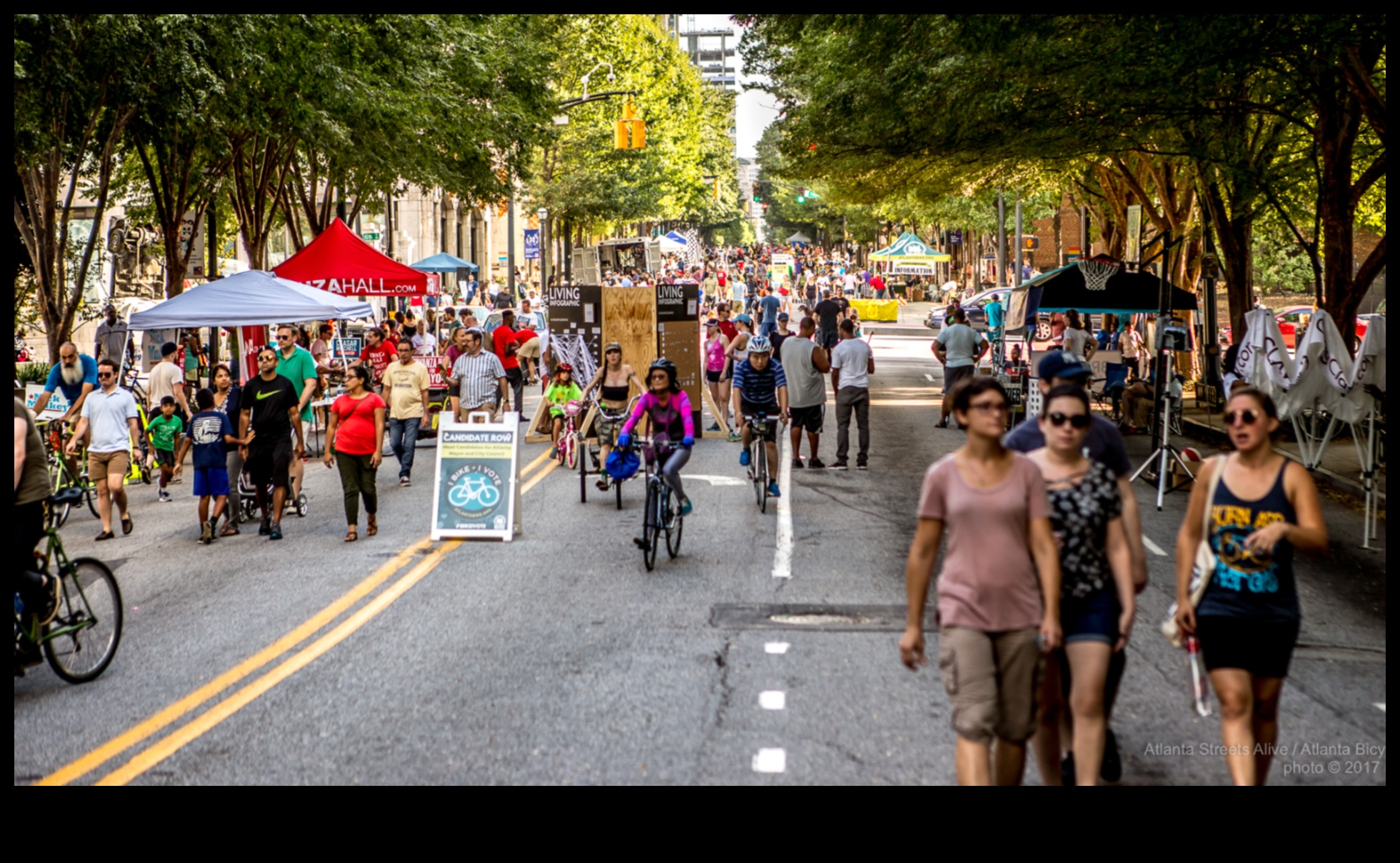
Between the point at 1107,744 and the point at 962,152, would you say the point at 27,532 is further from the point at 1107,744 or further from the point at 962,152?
the point at 962,152

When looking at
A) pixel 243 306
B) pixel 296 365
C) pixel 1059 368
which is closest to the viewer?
pixel 1059 368

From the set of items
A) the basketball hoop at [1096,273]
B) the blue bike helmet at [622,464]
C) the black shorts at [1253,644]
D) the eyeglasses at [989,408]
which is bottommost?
the blue bike helmet at [622,464]

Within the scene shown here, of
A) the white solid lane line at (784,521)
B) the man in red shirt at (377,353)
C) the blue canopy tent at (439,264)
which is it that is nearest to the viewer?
the white solid lane line at (784,521)

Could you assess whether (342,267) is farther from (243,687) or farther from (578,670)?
(578,670)

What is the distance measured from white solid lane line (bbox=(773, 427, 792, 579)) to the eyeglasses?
225 inches

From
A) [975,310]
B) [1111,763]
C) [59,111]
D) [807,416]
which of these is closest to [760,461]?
[807,416]

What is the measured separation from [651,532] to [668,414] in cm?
133

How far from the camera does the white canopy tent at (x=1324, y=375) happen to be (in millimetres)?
13578

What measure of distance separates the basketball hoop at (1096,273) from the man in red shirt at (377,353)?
1031 cm

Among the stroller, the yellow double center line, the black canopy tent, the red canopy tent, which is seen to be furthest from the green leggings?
the red canopy tent

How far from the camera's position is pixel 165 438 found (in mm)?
16406

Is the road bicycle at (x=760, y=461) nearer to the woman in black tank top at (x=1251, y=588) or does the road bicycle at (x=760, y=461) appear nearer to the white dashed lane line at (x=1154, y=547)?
the white dashed lane line at (x=1154, y=547)

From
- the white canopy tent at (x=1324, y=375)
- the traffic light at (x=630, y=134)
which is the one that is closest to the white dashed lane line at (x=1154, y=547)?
the white canopy tent at (x=1324, y=375)

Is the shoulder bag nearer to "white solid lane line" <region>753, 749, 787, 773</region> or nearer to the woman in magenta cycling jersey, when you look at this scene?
"white solid lane line" <region>753, 749, 787, 773</region>
